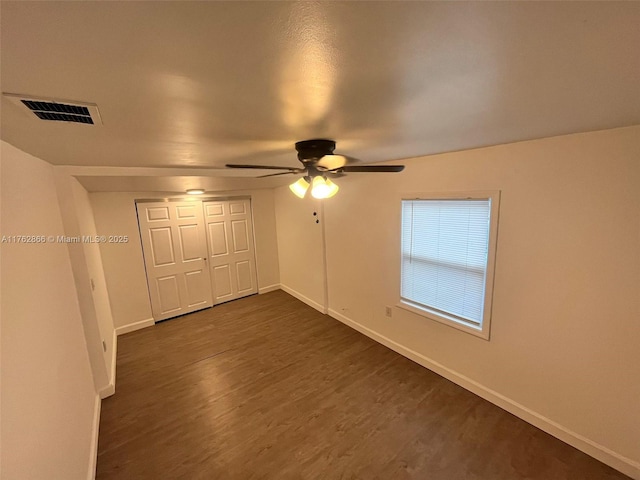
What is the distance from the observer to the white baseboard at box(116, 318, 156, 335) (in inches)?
157

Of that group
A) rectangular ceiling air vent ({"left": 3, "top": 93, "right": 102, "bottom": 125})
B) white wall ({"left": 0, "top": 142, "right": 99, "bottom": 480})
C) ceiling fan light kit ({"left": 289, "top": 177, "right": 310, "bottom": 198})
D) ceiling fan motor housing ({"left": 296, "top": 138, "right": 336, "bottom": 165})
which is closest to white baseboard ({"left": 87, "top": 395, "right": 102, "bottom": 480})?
white wall ({"left": 0, "top": 142, "right": 99, "bottom": 480})

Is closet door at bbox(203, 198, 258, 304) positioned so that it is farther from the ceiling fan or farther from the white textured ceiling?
the white textured ceiling

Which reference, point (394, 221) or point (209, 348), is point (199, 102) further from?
point (209, 348)

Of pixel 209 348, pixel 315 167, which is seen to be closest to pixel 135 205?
pixel 209 348

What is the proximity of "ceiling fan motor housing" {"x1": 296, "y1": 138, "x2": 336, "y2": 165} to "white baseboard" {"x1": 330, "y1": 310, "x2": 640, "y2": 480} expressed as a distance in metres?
2.52

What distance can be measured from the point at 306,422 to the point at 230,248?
11.2 ft

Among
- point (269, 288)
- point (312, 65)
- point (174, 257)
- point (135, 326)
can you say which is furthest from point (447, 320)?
point (135, 326)

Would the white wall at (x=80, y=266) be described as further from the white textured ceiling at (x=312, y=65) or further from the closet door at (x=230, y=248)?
the closet door at (x=230, y=248)

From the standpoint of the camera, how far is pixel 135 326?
4109 millimetres

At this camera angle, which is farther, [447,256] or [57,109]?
[447,256]

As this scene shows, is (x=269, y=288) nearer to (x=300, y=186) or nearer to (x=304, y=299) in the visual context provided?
(x=304, y=299)

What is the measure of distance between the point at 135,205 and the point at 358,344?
148 inches

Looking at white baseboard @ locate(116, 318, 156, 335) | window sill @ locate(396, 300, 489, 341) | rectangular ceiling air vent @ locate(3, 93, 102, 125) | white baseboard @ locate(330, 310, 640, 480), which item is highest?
rectangular ceiling air vent @ locate(3, 93, 102, 125)

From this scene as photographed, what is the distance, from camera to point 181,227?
4453 millimetres
